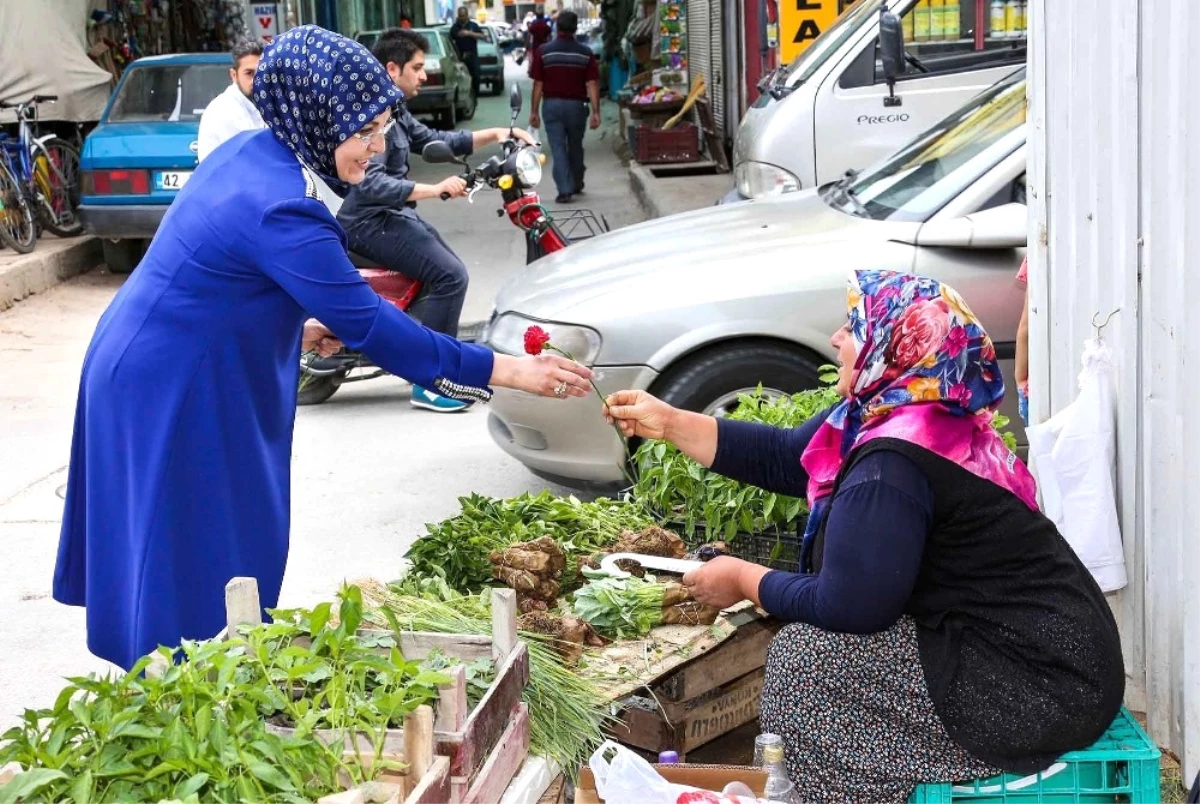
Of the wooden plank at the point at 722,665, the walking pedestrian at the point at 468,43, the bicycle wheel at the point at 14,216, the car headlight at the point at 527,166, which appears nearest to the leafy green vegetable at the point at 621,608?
the wooden plank at the point at 722,665

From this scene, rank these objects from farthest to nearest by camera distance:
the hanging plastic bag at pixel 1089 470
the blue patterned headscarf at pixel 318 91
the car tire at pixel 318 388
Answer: the car tire at pixel 318 388 < the hanging plastic bag at pixel 1089 470 < the blue patterned headscarf at pixel 318 91

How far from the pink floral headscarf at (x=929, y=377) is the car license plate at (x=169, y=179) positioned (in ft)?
32.0

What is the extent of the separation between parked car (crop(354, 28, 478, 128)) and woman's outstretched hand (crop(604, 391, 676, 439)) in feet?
66.8

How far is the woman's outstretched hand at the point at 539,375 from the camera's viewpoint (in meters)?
3.27

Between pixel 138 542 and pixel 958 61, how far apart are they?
24.2ft

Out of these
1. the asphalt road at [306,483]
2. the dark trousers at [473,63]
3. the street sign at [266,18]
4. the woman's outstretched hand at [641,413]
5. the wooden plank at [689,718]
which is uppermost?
the street sign at [266,18]

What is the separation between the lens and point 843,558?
2.72m

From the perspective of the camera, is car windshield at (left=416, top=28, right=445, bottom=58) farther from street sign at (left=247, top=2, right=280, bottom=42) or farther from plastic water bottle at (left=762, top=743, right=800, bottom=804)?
plastic water bottle at (left=762, top=743, right=800, bottom=804)

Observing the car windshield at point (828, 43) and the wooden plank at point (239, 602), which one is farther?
the car windshield at point (828, 43)

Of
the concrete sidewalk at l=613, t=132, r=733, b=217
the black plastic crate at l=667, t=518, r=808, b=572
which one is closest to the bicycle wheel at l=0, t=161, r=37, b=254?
the concrete sidewalk at l=613, t=132, r=733, b=217

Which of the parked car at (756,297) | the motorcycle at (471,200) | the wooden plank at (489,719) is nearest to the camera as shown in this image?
the wooden plank at (489,719)

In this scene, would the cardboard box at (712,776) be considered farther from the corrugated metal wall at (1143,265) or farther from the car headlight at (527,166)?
the car headlight at (527,166)

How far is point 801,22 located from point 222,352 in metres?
9.11

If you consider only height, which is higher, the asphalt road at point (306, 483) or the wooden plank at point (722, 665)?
the wooden plank at point (722, 665)
